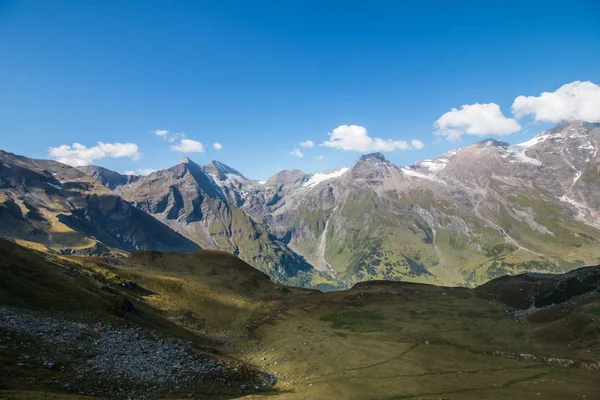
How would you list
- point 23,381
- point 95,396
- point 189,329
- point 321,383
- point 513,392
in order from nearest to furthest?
point 23,381
point 95,396
point 513,392
point 321,383
point 189,329

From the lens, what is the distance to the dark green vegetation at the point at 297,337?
147ft

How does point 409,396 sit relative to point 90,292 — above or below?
below

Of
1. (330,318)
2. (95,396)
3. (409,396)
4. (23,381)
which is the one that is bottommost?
(330,318)

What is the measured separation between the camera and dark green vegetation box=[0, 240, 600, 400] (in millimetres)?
44812

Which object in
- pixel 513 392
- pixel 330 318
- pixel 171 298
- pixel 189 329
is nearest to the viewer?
pixel 513 392

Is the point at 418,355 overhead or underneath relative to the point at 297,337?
overhead

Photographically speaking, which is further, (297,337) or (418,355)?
(297,337)

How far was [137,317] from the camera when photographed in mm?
72375

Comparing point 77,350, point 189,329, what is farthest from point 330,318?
point 77,350

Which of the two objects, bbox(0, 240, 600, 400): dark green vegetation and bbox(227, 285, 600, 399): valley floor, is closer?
bbox(0, 240, 600, 400): dark green vegetation

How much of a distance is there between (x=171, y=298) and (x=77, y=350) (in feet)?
210

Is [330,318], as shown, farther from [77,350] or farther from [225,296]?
[77,350]

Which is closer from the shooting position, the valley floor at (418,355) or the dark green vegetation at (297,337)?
the dark green vegetation at (297,337)

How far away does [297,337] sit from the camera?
9544 cm
